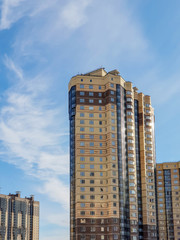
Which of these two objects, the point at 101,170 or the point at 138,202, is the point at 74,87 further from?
the point at 138,202

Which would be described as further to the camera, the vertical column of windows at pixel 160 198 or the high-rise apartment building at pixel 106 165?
the vertical column of windows at pixel 160 198

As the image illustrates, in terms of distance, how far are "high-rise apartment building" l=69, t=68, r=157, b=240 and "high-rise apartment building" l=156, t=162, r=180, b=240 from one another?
19.6 metres

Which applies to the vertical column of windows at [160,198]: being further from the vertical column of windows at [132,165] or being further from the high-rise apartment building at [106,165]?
the vertical column of windows at [132,165]

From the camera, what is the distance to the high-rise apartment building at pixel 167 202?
17500 cm

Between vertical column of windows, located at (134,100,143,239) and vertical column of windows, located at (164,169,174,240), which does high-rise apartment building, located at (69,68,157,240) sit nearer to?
vertical column of windows, located at (134,100,143,239)

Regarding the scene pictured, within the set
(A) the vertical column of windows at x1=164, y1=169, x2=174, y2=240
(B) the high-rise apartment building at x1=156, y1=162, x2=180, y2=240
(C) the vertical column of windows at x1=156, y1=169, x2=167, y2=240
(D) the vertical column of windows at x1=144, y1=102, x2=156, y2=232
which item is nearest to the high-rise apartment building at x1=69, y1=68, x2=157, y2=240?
(D) the vertical column of windows at x1=144, y1=102, x2=156, y2=232

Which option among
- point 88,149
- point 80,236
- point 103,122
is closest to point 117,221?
point 80,236

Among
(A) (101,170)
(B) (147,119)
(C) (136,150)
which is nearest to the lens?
(A) (101,170)

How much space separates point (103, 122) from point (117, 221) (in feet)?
117

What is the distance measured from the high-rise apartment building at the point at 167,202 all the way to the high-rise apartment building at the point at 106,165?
1956 centimetres

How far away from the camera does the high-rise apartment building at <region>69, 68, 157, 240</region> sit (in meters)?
134

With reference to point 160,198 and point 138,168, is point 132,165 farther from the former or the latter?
point 160,198

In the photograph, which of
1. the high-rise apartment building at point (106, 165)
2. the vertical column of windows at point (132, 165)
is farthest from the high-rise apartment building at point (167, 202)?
the vertical column of windows at point (132, 165)

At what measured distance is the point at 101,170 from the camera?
139250mm
